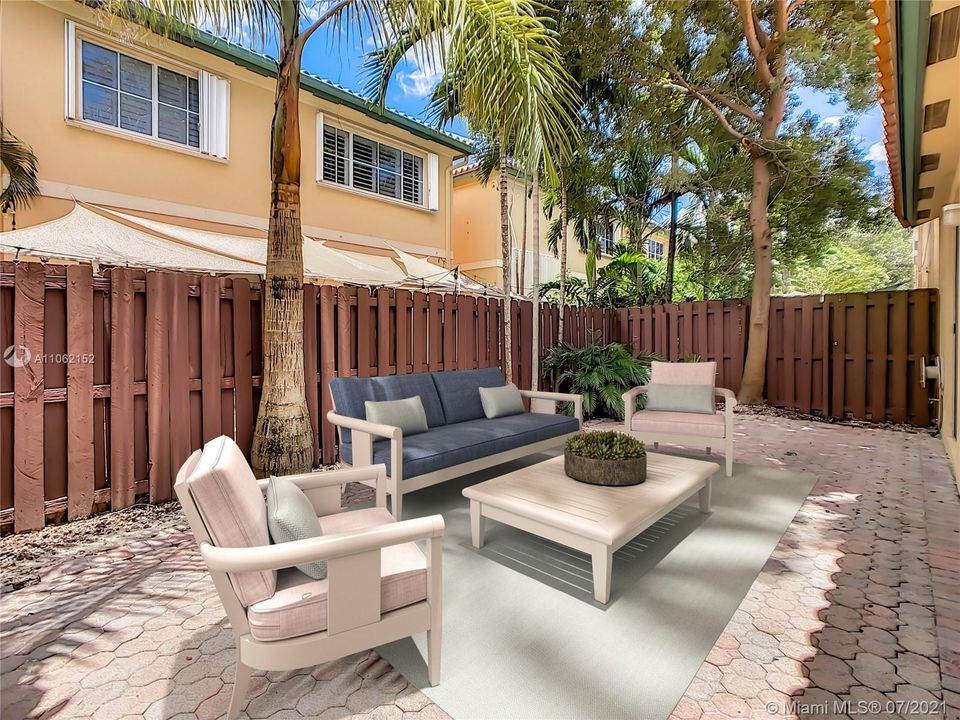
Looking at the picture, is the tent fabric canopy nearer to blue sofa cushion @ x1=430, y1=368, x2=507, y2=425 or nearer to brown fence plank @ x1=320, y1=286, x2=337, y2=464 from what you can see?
brown fence plank @ x1=320, y1=286, x2=337, y2=464

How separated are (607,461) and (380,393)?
84.3 inches

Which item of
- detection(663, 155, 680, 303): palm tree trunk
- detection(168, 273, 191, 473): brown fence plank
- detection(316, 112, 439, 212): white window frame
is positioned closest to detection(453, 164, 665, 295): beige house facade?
detection(663, 155, 680, 303): palm tree trunk

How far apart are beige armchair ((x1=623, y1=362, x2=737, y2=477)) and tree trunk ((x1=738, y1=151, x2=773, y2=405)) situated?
361 cm

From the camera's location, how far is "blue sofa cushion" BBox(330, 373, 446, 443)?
3.84 meters

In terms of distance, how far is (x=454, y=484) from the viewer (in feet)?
14.1

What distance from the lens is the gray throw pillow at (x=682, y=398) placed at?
5.02 m

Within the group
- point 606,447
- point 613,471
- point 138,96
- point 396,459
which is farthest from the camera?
point 138,96

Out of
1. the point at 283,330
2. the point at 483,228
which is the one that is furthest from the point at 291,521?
the point at 483,228

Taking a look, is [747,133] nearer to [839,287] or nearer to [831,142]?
[831,142]

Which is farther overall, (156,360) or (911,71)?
(156,360)

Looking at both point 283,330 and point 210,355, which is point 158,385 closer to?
point 210,355

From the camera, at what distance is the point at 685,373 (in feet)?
18.0

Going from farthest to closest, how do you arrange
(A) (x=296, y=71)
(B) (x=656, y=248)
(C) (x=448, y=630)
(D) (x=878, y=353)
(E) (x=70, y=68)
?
(B) (x=656, y=248) → (D) (x=878, y=353) → (E) (x=70, y=68) → (A) (x=296, y=71) → (C) (x=448, y=630)

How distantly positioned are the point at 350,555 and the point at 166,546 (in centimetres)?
228
